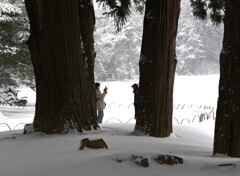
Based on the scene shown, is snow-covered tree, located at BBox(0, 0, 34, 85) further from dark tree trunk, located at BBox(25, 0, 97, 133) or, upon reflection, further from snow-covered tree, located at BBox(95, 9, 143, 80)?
snow-covered tree, located at BBox(95, 9, 143, 80)

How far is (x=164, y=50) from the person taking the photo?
23.3 ft

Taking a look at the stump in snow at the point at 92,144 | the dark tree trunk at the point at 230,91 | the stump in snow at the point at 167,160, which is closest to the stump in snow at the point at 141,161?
the stump in snow at the point at 167,160

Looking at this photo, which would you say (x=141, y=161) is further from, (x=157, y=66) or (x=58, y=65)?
(x=157, y=66)

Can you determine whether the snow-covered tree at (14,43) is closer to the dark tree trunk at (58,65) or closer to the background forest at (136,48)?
the dark tree trunk at (58,65)

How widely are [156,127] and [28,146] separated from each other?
251 cm

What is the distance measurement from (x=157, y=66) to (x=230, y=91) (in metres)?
2.82

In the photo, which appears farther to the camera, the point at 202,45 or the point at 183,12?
the point at 183,12

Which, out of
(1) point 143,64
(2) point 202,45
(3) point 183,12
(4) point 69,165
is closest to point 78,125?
Result: (1) point 143,64

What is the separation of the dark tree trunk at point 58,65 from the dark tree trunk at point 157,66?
1.14 m

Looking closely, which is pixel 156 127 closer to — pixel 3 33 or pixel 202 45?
pixel 3 33

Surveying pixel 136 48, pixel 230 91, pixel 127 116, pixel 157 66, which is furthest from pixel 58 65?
pixel 136 48

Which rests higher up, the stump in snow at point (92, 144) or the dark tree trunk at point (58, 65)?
the dark tree trunk at point (58, 65)

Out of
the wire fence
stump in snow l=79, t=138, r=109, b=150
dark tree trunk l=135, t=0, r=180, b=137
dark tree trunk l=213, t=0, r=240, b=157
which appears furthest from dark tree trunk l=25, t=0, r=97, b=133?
the wire fence

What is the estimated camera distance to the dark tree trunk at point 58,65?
6.71 m
